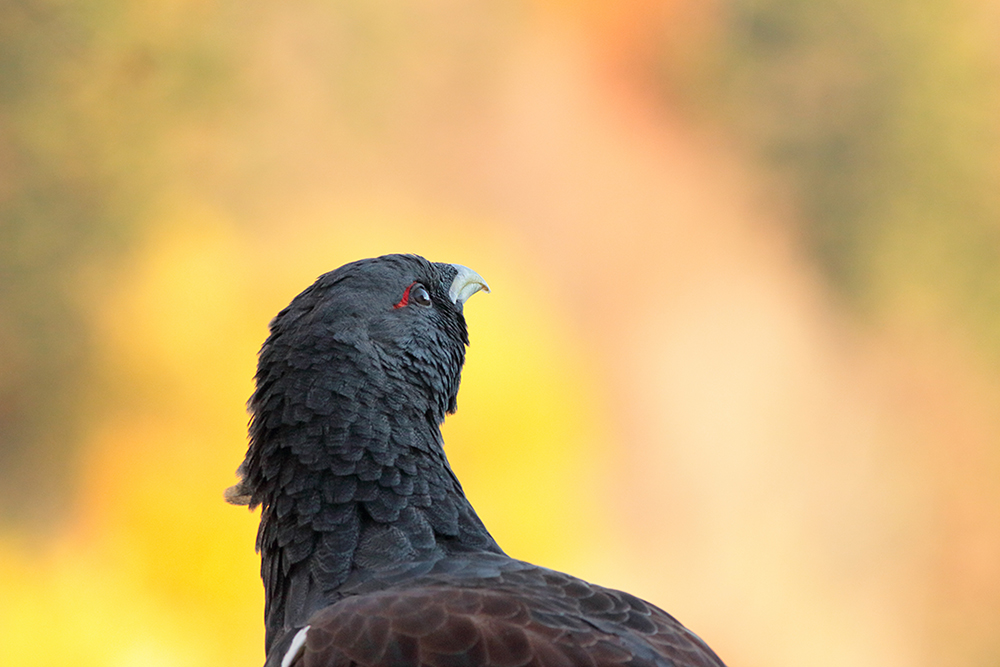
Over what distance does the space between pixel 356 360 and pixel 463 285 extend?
0.47 metres

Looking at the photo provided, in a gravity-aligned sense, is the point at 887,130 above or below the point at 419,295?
above

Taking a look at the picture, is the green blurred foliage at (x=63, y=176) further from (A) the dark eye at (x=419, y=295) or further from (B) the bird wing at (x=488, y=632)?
(B) the bird wing at (x=488, y=632)

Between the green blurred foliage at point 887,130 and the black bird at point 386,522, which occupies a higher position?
the green blurred foliage at point 887,130

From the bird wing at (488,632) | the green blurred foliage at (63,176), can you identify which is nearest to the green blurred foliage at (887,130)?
the green blurred foliage at (63,176)

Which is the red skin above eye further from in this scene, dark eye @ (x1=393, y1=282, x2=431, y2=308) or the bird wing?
the bird wing

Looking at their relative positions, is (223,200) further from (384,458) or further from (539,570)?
(539,570)

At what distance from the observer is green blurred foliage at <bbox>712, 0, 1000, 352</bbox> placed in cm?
457

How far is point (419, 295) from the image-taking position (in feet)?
6.17

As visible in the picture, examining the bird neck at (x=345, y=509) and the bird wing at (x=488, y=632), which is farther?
the bird neck at (x=345, y=509)

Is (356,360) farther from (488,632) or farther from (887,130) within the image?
(887,130)

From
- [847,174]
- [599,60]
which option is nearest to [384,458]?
[599,60]

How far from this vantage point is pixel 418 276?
1912mm

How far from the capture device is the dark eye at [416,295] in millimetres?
1854

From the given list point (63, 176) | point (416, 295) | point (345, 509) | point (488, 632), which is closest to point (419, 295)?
point (416, 295)
